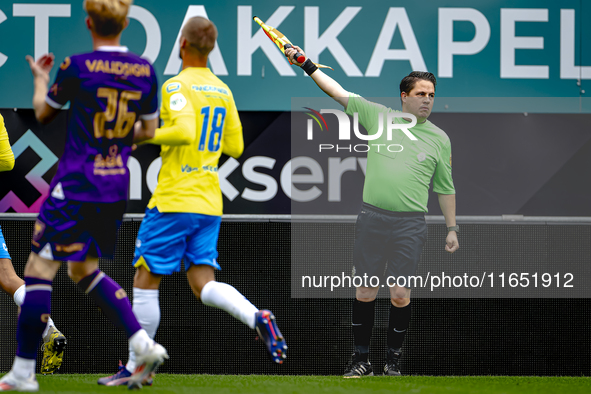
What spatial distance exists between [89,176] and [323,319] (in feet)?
9.55

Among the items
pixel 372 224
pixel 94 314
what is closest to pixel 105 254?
pixel 372 224

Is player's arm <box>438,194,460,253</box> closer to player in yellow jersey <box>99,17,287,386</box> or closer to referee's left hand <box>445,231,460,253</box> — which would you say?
referee's left hand <box>445,231,460,253</box>

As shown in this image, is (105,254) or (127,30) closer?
(105,254)

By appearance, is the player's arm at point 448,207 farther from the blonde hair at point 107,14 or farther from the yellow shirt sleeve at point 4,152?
the yellow shirt sleeve at point 4,152

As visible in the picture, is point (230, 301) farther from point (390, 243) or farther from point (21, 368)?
point (390, 243)

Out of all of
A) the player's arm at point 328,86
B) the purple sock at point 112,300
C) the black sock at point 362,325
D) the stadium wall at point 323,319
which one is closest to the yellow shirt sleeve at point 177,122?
the purple sock at point 112,300

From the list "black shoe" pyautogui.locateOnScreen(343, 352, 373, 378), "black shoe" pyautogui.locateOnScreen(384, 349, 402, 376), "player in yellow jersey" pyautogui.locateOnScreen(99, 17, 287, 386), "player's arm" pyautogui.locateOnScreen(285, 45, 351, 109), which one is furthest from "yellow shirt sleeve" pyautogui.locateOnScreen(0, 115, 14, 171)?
"black shoe" pyautogui.locateOnScreen(384, 349, 402, 376)

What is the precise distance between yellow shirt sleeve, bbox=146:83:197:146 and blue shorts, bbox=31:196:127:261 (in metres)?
0.43

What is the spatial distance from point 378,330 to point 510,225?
130cm

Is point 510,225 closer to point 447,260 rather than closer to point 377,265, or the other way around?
point 447,260

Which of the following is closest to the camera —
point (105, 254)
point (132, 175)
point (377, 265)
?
point (105, 254)

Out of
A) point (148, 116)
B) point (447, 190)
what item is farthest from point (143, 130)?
point (447, 190)

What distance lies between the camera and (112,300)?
2859mm

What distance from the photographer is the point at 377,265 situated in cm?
448
